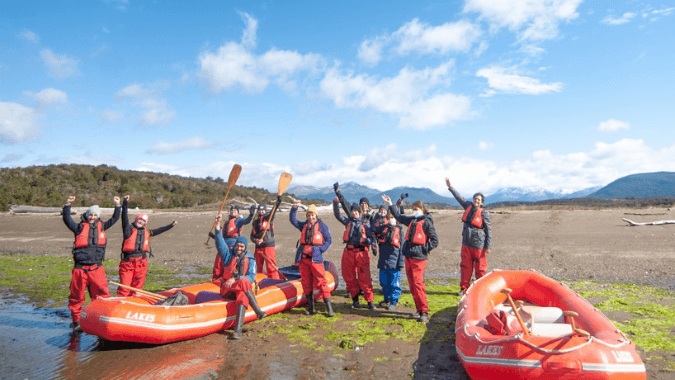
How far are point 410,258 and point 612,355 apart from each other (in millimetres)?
2900

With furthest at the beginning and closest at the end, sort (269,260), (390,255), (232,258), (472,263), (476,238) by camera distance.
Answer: (269,260) → (472,263) → (476,238) → (390,255) → (232,258)

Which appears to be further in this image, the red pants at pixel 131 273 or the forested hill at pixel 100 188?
the forested hill at pixel 100 188

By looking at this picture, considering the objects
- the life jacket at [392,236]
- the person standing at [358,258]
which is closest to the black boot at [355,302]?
the person standing at [358,258]

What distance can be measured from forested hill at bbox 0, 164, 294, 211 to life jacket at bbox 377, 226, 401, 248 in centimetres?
2807

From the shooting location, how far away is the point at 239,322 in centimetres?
567

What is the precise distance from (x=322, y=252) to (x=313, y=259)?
253 millimetres

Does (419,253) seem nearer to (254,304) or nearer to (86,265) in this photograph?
(254,304)

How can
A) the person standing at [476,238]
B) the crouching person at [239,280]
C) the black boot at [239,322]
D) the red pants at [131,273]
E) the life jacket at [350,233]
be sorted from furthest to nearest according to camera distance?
the person standing at [476,238]
the life jacket at [350,233]
the red pants at [131,273]
the crouching person at [239,280]
the black boot at [239,322]

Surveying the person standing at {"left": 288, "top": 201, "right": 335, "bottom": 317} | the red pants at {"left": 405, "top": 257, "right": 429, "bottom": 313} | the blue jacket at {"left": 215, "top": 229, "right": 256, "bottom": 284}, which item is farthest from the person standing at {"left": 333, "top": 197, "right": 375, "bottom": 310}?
the blue jacket at {"left": 215, "top": 229, "right": 256, "bottom": 284}

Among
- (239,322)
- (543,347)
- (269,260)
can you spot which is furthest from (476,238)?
(239,322)

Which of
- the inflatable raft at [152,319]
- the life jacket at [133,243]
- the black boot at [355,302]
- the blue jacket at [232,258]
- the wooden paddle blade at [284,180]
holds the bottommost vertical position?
the black boot at [355,302]

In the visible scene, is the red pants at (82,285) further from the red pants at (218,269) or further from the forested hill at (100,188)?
the forested hill at (100,188)

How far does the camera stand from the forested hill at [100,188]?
32.2 m

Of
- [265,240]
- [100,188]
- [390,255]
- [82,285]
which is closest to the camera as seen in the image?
[82,285]
